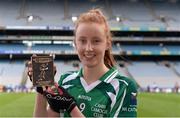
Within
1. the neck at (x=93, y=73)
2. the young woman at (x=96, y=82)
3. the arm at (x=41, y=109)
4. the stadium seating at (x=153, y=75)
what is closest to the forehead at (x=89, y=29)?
the young woman at (x=96, y=82)

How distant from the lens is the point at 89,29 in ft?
9.40

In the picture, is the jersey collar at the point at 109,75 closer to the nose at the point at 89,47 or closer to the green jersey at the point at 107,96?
the green jersey at the point at 107,96

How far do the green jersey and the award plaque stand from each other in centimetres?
46

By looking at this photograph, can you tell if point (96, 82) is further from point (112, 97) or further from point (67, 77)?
point (67, 77)

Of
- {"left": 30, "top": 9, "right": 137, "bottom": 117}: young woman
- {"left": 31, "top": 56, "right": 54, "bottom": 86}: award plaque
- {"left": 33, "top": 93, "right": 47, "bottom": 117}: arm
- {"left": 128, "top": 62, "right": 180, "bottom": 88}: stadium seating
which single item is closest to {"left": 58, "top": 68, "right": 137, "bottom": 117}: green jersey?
{"left": 30, "top": 9, "right": 137, "bottom": 117}: young woman

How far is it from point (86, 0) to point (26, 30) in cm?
814

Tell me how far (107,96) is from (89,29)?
1.66ft

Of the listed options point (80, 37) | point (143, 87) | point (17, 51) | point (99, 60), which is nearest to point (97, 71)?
point (99, 60)

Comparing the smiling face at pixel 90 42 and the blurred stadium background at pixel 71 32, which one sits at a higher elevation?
the smiling face at pixel 90 42

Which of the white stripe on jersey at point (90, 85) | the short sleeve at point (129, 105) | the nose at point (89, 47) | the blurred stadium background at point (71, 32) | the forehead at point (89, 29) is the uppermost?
the forehead at point (89, 29)

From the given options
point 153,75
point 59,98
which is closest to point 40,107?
point 59,98

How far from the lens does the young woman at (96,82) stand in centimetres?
287

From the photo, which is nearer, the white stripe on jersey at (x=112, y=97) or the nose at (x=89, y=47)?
the nose at (x=89, y=47)

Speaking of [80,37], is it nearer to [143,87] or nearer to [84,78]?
[84,78]
